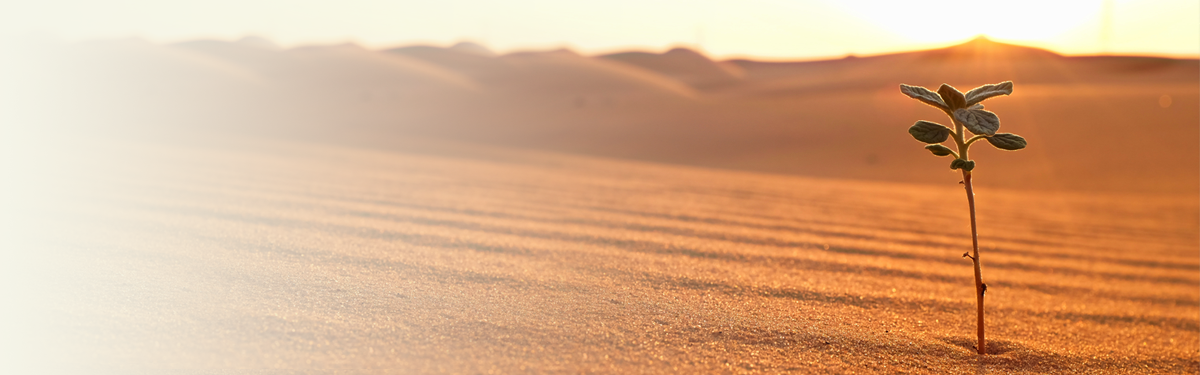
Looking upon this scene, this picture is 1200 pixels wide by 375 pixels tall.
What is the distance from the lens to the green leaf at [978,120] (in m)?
1.26

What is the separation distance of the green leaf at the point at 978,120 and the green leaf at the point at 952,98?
21 millimetres

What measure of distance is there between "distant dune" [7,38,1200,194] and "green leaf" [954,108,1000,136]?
8.94m

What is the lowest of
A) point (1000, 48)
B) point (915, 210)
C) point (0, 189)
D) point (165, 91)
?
point (915, 210)

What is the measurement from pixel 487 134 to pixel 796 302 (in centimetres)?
1406

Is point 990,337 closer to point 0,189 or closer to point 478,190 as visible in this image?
A: point 478,190

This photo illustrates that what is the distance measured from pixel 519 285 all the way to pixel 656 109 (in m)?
15.7

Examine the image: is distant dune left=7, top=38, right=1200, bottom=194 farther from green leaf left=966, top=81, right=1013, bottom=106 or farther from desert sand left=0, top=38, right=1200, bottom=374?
green leaf left=966, top=81, right=1013, bottom=106

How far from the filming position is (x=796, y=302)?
191cm

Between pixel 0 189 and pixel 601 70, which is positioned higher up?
pixel 601 70

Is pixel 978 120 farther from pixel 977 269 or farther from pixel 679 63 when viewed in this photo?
pixel 679 63

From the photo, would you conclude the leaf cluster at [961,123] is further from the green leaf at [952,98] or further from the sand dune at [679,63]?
the sand dune at [679,63]

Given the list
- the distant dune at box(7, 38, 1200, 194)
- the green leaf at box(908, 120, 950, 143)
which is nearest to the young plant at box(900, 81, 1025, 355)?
the green leaf at box(908, 120, 950, 143)

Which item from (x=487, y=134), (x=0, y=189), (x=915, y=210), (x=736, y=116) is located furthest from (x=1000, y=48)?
(x=0, y=189)

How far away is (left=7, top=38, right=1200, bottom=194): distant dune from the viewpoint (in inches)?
404
